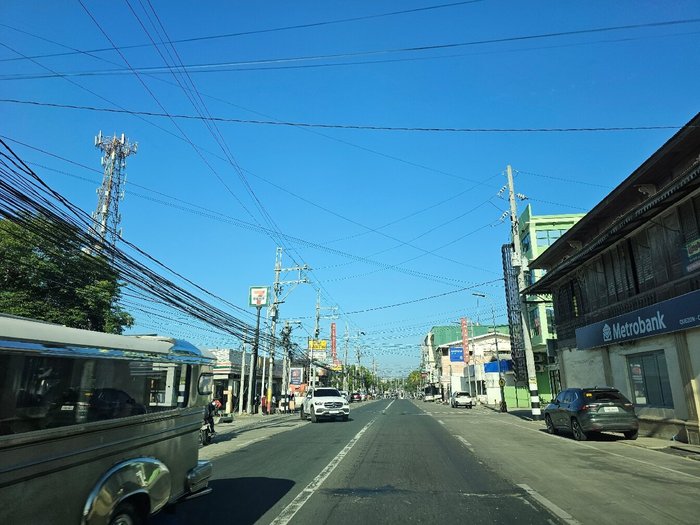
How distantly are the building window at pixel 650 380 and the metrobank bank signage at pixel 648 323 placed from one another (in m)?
0.94

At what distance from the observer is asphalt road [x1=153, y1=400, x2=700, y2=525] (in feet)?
22.9

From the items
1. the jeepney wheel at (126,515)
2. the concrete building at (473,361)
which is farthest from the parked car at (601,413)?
the concrete building at (473,361)

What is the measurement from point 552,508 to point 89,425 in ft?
20.2

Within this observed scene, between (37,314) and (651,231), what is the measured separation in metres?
28.0

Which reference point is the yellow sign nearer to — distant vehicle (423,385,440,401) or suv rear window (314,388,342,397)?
suv rear window (314,388,342,397)

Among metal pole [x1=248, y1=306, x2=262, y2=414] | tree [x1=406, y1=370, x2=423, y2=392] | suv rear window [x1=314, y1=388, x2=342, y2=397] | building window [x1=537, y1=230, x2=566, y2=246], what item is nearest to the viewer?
suv rear window [x1=314, y1=388, x2=342, y2=397]

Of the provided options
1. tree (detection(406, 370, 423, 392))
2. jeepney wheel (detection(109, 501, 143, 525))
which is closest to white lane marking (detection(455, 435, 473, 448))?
jeepney wheel (detection(109, 501, 143, 525))

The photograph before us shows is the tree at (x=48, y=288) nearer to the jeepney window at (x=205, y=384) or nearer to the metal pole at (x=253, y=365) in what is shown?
the metal pole at (x=253, y=365)

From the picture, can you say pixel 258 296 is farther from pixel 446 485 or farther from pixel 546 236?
pixel 446 485

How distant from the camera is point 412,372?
7175 inches

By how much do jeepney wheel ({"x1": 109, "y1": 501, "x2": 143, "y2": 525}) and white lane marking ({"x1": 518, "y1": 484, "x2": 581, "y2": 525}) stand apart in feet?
16.8

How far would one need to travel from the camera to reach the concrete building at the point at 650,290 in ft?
51.9

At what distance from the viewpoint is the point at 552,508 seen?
7285 mm

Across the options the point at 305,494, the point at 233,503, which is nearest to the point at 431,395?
the point at 305,494
